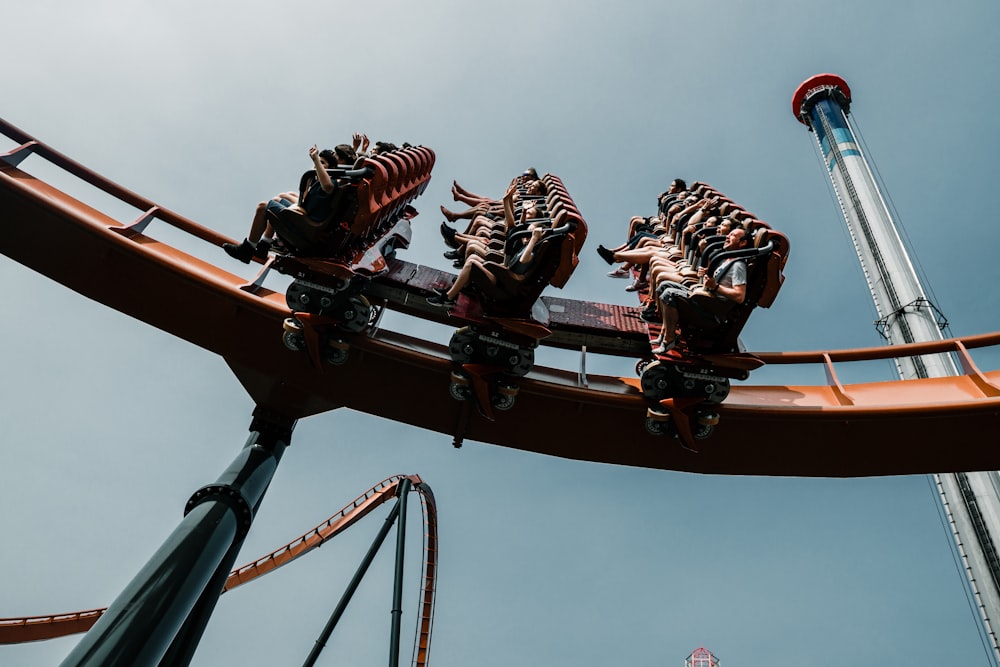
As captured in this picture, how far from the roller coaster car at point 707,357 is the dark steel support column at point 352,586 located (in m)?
7.08

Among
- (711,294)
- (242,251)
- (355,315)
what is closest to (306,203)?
(242,251)

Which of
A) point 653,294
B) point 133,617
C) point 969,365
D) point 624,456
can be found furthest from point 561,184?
point 133,617

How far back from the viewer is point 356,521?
1370cm

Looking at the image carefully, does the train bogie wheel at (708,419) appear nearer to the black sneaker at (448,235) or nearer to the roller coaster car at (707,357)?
the roller coaster car at (707,357)

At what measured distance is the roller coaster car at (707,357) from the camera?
585 centimetres

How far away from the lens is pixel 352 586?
38.8ft

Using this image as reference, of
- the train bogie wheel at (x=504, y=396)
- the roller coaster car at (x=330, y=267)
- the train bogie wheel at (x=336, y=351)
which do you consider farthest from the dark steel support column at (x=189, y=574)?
the train bogie wheel at (x=504, y=396)

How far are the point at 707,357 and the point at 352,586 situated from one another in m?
8.52

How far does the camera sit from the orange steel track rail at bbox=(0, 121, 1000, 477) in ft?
20.5

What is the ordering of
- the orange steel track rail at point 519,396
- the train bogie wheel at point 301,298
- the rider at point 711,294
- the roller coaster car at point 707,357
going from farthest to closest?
the orange steel track rail at point 519,396, the train bogie wheel at point 301,298, the roller coaster car at point 707,357, the rider at point 711,294

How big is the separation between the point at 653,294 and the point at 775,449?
1896 mm

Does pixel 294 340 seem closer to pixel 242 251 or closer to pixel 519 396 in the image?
pixel 242 251

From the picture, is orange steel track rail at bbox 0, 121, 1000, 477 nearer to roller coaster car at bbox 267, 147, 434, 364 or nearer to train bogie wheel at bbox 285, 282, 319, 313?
roller coaster car at bbox 267, 147, 434, 364

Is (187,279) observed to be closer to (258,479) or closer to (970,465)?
(258,479)
